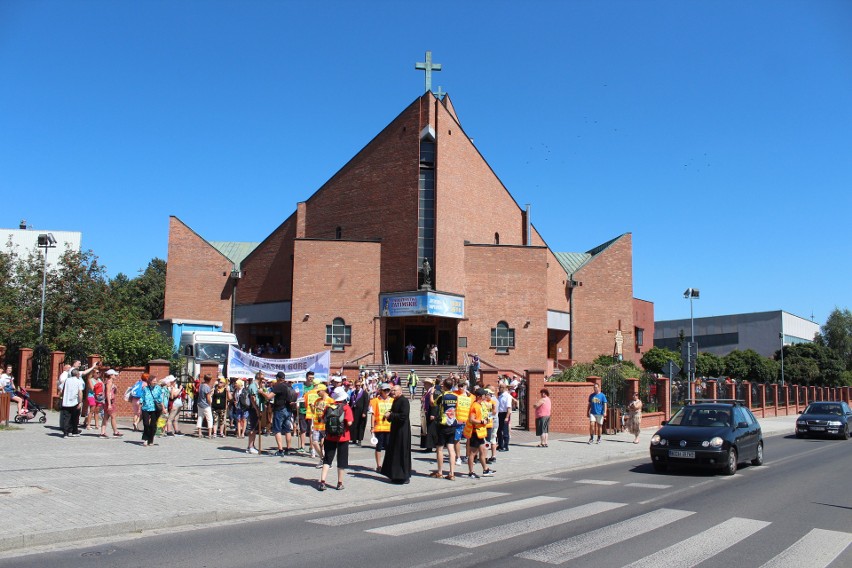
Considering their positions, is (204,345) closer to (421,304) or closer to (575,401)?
(421,304)

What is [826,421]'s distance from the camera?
26484 millimetres

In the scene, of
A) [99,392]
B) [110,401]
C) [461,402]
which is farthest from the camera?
[99,392]

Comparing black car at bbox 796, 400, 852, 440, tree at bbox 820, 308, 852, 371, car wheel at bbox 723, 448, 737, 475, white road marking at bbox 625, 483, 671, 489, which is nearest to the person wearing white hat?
white road marking at bbox 625, 483, 671, 489

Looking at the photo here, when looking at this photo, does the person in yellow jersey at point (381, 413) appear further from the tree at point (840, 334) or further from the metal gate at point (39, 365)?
the tree at point (840, 334)

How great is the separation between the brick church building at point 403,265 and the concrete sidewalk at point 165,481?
23937 millimetres

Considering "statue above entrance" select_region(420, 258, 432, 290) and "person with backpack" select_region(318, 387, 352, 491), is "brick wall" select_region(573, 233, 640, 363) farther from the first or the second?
"person with backpack" select_region(318, 387, 352, 491)

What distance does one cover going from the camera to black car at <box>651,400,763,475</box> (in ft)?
45.9

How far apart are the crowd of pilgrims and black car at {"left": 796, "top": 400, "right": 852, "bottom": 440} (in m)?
15.4

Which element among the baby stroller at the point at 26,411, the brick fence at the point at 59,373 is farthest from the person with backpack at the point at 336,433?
the baby stroller at the point at 26,411

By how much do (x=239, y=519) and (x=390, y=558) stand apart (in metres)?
3.14

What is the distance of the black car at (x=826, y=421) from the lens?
26.4 metres

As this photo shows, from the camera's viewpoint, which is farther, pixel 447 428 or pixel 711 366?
pixel 711 366

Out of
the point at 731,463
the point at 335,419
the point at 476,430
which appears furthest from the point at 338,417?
the point at 731,463

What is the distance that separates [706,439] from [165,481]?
1004 cm
